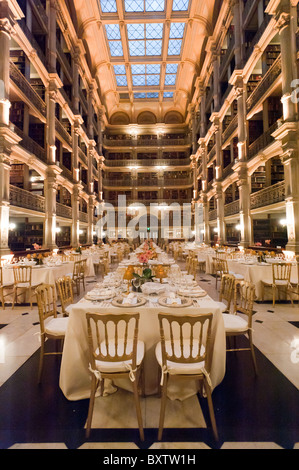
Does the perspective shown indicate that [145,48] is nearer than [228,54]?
No

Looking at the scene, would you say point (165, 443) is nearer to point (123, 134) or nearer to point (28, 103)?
point (28, 103)

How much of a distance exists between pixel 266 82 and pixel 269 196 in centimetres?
426

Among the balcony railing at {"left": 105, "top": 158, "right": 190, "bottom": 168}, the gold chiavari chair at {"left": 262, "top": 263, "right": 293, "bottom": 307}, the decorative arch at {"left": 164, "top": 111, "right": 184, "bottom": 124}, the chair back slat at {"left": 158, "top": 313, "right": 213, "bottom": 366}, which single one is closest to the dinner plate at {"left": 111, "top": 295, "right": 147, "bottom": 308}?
the chair back slat at {"left": 158, "top": 313, "right": 213, "bottom": 366}

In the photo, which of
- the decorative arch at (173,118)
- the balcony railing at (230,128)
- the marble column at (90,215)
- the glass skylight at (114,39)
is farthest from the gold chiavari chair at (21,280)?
the decorative arch at (173,118)

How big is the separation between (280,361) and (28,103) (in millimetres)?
11096

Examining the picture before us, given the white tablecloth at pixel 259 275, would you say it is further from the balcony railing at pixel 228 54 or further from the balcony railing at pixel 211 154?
the balcony railing at pixel 211 154

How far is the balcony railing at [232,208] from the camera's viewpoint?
12.6m

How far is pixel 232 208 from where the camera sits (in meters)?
13.4

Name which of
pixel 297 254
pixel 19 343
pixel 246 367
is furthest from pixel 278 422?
pixel 297 254

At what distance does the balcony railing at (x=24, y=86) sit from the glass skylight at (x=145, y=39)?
400 inches

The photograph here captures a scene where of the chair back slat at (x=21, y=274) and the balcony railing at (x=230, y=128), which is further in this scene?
the balcony railing at (x=230, y=128)

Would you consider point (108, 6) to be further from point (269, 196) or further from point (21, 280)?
point (21, 280)

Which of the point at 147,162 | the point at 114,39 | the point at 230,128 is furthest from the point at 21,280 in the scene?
the point at 147,162

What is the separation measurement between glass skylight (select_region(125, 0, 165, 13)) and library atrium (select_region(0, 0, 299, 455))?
71 millimetres
